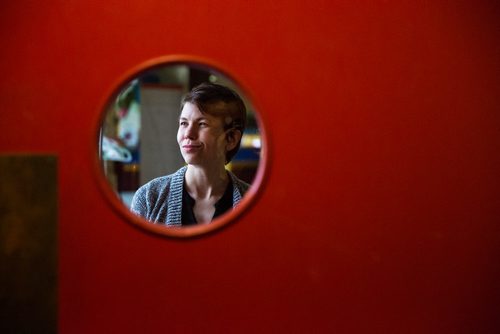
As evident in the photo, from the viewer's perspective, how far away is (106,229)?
3.95 feet

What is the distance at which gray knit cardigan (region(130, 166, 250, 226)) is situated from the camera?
1806mm

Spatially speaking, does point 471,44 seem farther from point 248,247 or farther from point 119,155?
point 119,155

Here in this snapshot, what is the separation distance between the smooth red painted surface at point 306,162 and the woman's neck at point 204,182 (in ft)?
2.12

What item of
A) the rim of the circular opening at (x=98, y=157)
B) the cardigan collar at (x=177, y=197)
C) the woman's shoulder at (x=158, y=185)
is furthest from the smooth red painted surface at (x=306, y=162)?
the woman's shoulder at (x=158, y=185)

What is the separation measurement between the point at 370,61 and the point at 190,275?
73cm

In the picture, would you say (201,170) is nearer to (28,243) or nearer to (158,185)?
(158,185)

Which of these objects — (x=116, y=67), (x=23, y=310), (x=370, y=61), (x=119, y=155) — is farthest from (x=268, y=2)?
(x=119, y=155)

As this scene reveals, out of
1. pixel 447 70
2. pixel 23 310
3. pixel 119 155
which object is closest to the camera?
pixel 23 310

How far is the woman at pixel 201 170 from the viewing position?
1.81 metres

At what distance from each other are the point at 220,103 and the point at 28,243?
35.4 inches

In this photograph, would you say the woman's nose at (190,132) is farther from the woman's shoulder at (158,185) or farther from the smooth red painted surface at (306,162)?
the smooth red painted surface at (306,162)

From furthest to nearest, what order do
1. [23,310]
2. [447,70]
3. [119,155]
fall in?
[119,155] → [447,70] → [23,310]

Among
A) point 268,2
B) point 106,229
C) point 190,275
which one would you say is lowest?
point 190,275

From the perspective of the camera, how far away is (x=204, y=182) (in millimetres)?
1867
